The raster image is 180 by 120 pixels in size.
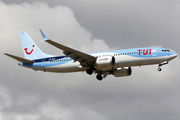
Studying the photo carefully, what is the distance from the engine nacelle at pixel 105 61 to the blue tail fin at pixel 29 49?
1132cm

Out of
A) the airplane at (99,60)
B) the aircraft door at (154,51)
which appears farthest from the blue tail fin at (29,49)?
the aircraft door at (154,51)

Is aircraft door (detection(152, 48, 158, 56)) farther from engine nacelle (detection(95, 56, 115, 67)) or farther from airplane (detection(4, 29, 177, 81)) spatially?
engine nacelle (detection(95, 56, 115, 67))

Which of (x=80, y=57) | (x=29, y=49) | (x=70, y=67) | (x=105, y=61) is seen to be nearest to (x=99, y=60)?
(x=105, y=61)

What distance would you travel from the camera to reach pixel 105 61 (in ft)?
168

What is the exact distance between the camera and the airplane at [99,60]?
166 ft

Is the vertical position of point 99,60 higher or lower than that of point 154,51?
lower

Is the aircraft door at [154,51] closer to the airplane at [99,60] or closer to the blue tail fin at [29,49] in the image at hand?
the airplane at [99,60]

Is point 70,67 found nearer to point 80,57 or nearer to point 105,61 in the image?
point 80,57

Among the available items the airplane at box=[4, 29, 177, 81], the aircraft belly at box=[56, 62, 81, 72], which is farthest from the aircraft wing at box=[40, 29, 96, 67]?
the aircraft belly at box=[56, 62, 81, 72]

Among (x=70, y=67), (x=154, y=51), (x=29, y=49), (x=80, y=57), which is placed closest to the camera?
(x=154, y=51)

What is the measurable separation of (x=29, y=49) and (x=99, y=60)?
16157 mm

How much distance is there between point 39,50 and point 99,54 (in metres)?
12.9

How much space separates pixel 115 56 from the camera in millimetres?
51688

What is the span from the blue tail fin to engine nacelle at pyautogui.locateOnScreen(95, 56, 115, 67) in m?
11.3
